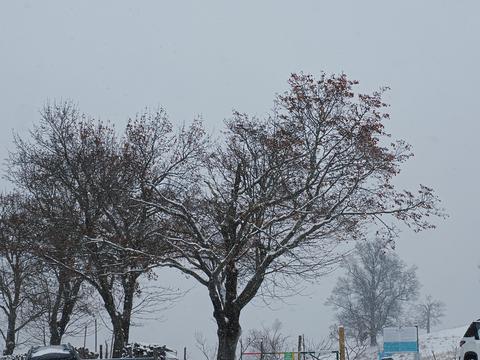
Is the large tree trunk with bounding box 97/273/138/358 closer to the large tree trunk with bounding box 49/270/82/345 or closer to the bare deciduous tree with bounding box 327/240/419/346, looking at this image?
the large tree trunk with bounding box 49/270/82/345

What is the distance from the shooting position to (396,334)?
64.9 feet

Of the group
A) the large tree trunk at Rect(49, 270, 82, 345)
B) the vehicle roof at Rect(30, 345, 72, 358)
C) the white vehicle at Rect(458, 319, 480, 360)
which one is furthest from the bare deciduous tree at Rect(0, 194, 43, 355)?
the white vehicle at Rect(458, 319, 480, 360)

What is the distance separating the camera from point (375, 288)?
6131cm

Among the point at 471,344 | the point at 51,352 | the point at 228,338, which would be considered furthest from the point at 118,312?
the point at 471,344

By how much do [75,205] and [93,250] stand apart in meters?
4.22

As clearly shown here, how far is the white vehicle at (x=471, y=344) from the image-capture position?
16062 mm

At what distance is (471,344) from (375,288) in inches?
1812

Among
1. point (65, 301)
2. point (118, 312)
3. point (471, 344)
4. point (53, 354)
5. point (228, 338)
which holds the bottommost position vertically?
point (53, 354)

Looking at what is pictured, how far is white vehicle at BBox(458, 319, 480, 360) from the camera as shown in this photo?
16062 mm

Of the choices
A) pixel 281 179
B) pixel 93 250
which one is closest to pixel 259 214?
pixel 281 179

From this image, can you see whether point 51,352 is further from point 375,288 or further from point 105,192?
point 375,288

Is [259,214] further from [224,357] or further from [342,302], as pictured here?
[342,302]

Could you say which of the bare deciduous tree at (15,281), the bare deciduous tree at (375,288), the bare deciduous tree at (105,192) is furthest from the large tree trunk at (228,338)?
the bare deciduous tree at (375,288)

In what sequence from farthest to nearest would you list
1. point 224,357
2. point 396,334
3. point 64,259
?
1. point 64,259
2. point 224,357
3. point 396,334
